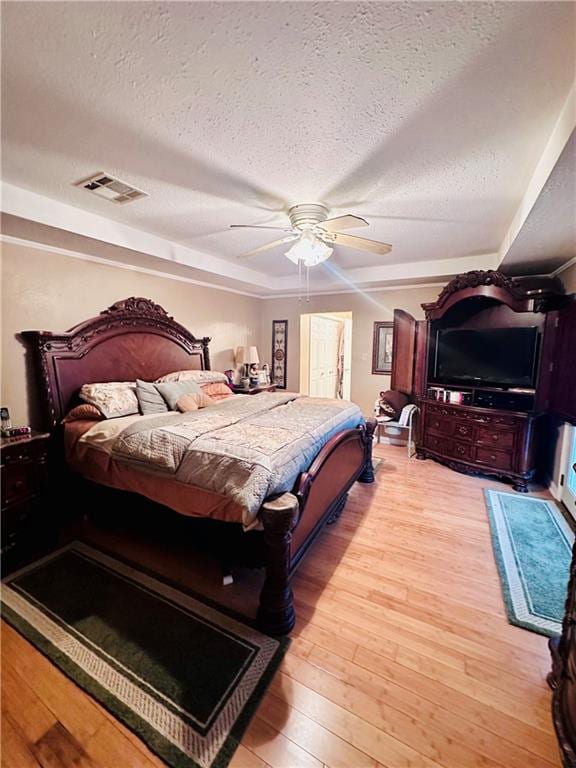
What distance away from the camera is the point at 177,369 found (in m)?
4.06

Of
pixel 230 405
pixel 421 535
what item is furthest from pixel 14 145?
pixel 421 535

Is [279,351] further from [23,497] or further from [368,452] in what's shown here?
[23,497]

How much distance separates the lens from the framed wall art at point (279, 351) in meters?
5.93

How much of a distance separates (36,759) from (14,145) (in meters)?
2.89

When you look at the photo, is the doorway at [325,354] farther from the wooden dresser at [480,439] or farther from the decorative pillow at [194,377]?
the decorative pillow at [194,377]

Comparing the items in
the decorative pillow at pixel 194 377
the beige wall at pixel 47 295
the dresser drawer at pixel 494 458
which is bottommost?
the dresser drawer at pixel 494 458

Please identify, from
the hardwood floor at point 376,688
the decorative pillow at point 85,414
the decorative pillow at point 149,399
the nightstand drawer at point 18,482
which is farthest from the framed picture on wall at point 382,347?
the nightstand drawer at point 18,482

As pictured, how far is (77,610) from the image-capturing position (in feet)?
6.15

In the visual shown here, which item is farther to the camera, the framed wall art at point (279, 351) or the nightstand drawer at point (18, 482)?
the framed wall art at point (279, 351)

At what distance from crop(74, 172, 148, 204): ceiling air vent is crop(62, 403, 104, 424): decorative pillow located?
5.55 feet

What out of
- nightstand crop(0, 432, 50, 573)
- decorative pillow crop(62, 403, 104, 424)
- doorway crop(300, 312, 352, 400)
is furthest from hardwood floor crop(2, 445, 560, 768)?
doorway crop(300, 312, 352, 400)

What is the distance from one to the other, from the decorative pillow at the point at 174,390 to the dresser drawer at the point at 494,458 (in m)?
3.28

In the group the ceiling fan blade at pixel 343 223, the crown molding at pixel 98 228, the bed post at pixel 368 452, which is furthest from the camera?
the bed post at pixel 368 452

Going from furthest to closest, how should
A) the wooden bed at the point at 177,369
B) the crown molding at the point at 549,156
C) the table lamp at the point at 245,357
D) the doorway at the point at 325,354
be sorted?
the doorway at the point at 325,354
the table lamp at the point at 245,357
the wooden bed at the point at 177,369
the crown molding at the point at 549,156
